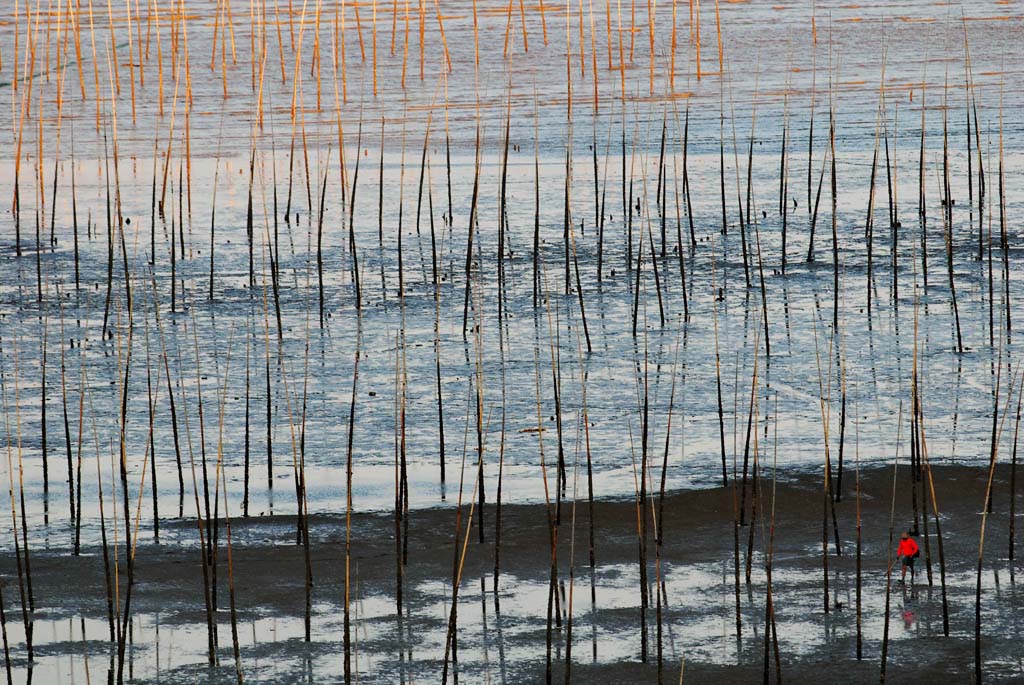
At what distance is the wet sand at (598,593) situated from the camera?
4.35 meters

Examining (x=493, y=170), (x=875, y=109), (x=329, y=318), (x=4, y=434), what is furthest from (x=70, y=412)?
(x=875, y=109)

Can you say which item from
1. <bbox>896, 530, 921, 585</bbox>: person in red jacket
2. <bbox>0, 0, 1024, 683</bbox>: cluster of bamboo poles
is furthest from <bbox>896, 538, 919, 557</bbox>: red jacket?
<bbox>0, 0, 1024, 683</bbox>: cluster of bamboo poles

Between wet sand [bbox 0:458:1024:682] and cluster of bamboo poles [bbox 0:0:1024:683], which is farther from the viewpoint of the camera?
cluster of bamboo poles [bbox 0:0:1024:683]

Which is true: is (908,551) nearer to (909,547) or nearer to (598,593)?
(909,547)

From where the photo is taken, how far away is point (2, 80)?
17.3 m

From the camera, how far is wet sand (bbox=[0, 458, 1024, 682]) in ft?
14.3

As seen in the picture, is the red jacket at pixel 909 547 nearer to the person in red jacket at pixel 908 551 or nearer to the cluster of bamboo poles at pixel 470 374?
the person in red jacket at pixel 908 551

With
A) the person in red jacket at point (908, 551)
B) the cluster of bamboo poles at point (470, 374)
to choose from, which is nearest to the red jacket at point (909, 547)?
the person in red jacket at point (908, 551)

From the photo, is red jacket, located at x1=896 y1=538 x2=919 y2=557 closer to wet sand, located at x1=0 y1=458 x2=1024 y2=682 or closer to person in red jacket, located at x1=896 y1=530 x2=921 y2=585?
person in red jacket, located at x1=896 y1=530 x2=921 y2=585

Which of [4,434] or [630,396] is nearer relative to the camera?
[4,434]

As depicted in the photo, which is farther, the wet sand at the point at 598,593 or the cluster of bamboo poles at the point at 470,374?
the cluster of bamboo poles at the point at 470,374

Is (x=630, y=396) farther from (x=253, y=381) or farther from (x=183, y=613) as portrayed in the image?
(x=183, y=613)

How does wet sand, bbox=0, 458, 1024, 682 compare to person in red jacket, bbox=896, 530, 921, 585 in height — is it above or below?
below

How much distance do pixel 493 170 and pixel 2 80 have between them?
759cm
